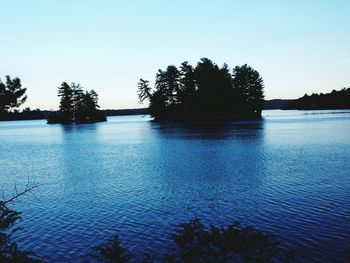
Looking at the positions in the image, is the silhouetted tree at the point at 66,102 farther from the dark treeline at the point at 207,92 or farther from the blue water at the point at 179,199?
the blue water at the point at 179,199

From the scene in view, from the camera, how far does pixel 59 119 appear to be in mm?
180250

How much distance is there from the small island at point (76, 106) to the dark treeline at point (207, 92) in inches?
1660

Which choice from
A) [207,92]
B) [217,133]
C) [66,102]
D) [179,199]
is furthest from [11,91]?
[66,102]

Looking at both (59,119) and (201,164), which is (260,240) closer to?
(201,164)

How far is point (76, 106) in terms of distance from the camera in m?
165

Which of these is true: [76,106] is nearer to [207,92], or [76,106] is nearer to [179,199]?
[207,92]

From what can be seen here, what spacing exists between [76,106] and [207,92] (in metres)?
76.3

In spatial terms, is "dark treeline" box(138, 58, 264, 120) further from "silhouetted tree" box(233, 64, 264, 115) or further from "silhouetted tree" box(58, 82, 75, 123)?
"silhouetted tree" box(58, 82, 75, 123)

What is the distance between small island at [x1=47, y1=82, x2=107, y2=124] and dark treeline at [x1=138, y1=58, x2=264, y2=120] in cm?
4216

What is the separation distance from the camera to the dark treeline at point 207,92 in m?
117

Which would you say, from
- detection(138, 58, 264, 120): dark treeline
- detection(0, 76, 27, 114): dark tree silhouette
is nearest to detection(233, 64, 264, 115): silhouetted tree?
detection(138, 58, 264, 120): dark treeline

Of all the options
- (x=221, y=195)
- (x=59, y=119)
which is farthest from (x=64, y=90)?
(x=221, y=195)

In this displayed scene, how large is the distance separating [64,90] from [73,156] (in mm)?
110817

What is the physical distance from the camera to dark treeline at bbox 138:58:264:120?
4589 inches
